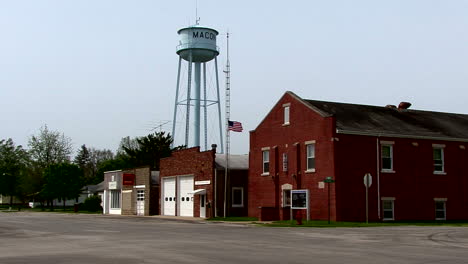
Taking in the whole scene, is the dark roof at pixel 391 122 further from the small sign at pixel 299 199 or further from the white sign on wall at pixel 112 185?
the white sign on wall at pixel 112 185

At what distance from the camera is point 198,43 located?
242 feet

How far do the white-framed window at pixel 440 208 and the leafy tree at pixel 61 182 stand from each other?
51.4m

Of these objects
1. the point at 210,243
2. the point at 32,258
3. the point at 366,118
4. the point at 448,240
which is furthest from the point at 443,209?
the point at 32,258

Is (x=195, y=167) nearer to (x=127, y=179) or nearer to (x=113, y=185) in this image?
(x=127, y=179)

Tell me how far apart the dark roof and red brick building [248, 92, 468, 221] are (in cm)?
8

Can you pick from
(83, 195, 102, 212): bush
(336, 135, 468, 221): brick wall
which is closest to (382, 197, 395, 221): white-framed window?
(336, 135, 468, 221): brick wall

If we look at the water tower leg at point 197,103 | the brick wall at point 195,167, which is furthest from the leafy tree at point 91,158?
the brick wall at point 195,167

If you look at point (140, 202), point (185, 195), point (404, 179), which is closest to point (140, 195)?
point (140, 202)

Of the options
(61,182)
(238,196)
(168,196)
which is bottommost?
(168,196)

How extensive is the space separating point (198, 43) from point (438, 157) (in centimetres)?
3808

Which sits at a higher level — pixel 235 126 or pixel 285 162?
pixel 235 126

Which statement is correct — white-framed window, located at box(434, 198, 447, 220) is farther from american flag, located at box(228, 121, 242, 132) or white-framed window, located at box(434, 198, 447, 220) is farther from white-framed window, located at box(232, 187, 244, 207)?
white-framed window, located at box(232, 187, 244, 207)

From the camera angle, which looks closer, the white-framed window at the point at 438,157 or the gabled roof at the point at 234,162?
the white-framed window at the point at 438,157

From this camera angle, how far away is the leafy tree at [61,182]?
79125 millimetres
